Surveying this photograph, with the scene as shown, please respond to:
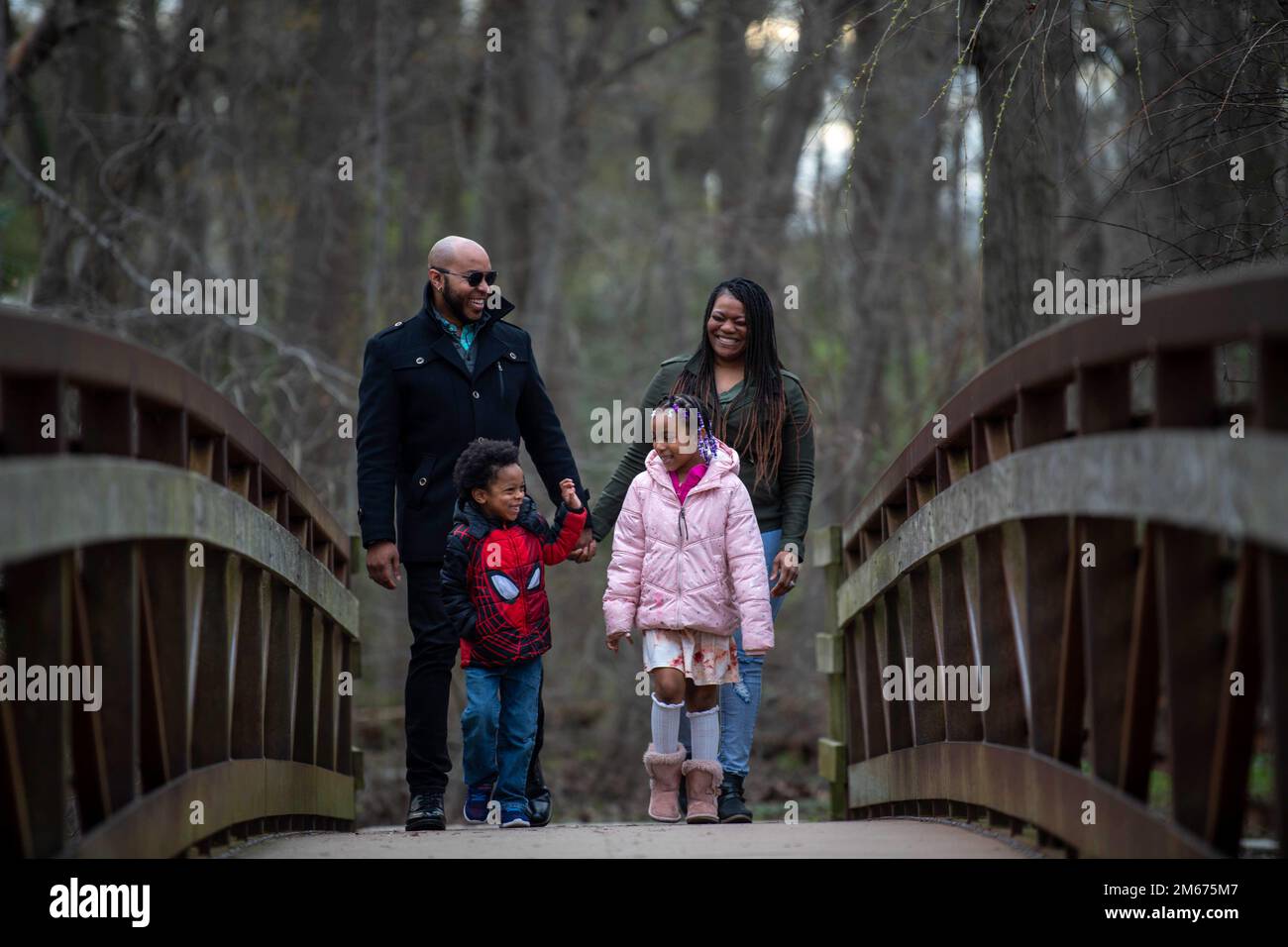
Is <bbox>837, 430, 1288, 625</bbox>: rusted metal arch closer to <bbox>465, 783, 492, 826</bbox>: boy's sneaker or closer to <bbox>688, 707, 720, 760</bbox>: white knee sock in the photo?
<bbox>688, 707, 720, 760</bbox>: white knee sock

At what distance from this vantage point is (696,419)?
19.0ft

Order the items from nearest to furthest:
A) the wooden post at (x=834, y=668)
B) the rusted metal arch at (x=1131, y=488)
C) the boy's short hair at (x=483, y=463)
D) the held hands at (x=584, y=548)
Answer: the rusted metal arch at (x=1131, y=488)
the boy's short hair at (x=483, y=463)
the held hands at (x=584, y=548)
the wooden post at (x=834, y=668)

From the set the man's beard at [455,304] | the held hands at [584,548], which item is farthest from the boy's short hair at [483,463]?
the man's beard at [455,304]

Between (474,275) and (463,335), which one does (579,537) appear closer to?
(463,335)

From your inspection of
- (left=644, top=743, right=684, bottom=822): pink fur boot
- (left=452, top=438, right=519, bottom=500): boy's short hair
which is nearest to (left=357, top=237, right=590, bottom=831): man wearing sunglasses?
(left=452, top=438, right=519, bottom=500): boy's short hair

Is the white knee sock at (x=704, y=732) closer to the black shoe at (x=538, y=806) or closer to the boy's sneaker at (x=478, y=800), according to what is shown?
the black shoe at (x=538, y=806)

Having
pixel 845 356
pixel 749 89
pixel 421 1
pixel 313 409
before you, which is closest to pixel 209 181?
pixel 313 409

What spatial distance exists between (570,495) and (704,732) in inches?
37.5

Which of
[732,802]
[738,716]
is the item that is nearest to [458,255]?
[738,716]

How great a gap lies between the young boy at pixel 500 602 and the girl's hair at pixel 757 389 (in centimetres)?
60

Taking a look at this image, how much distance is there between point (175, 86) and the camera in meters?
11.3

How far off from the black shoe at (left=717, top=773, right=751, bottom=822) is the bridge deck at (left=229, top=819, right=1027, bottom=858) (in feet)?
1.77

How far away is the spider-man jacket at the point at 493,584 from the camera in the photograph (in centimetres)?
566

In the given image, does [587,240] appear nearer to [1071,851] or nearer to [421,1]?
[421,1]
